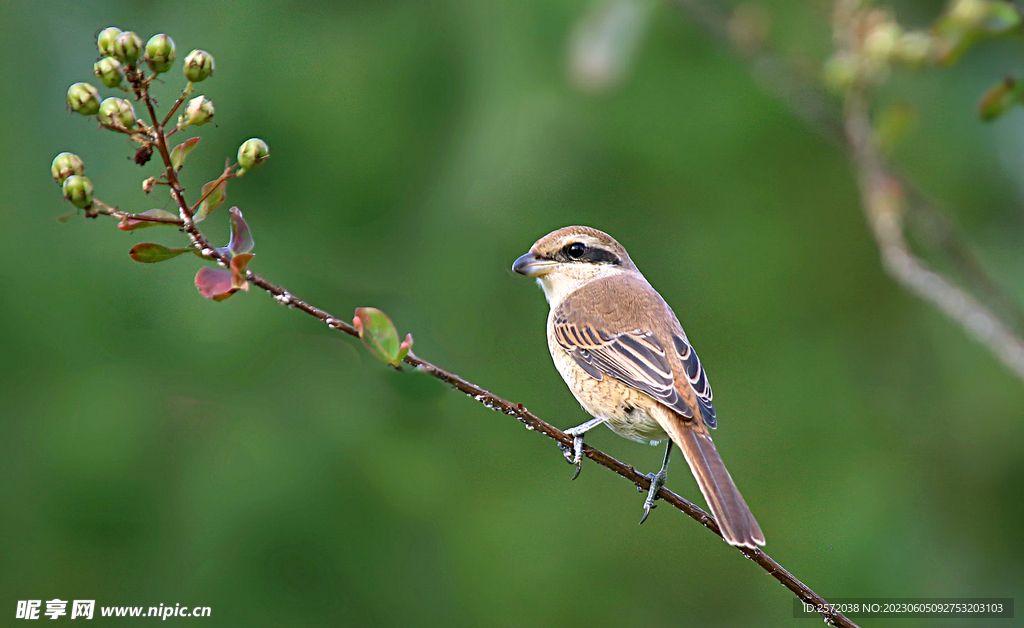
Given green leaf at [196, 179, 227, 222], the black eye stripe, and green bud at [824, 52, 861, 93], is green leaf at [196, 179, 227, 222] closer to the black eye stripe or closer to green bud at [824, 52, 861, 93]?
the black eye stripe

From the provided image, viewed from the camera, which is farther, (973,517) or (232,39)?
(232,39)

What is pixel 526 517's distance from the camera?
5.84 meters

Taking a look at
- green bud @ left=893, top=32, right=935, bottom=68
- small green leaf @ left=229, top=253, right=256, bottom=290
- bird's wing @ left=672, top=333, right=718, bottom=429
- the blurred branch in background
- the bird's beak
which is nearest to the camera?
small green leaf @ left=229, top=253, right=256, bottom=290

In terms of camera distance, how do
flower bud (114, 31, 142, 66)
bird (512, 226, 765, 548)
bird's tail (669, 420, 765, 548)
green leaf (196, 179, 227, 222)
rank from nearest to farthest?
flower bud (114, 31, 142, 66)
green leaf (196, 179, 227, 222)
bird's tail (669, 420, 765, 548)
bird (512, 226, 765, 548)

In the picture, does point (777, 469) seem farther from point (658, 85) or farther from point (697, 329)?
point (658, 85)

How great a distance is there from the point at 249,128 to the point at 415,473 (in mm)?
2786

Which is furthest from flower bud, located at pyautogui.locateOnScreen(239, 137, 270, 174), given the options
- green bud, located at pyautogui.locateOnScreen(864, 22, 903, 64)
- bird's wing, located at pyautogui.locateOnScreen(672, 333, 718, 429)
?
green bud, located at pyautogui.locateOnScreen(864, 22, 903, 64)

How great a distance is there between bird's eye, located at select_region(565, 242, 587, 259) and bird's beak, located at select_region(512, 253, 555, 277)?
11 cm

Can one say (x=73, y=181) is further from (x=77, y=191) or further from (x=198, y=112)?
(x=198, y=112)

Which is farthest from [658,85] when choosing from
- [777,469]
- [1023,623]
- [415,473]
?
[1023,623]

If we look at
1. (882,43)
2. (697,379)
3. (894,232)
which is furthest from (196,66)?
(894,232)

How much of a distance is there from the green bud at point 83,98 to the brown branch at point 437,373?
12 cm

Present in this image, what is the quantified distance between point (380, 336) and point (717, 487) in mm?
1343

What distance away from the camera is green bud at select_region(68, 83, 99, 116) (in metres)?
2.04
